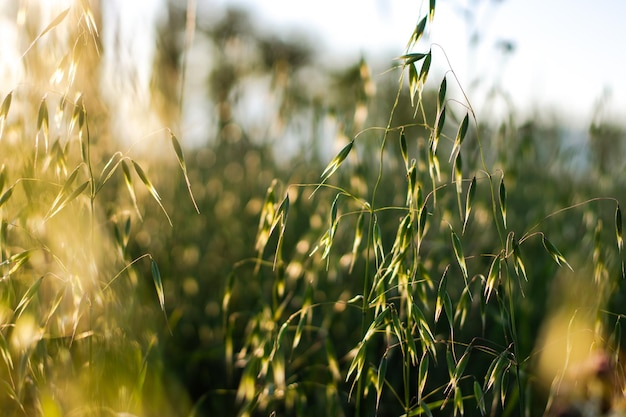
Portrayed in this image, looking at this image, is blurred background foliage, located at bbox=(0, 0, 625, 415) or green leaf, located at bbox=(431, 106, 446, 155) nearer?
green leaf, located at bbox=(431, 106, 446, 155)

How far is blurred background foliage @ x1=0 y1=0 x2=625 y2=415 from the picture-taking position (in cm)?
129

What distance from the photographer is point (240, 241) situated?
2314 mm

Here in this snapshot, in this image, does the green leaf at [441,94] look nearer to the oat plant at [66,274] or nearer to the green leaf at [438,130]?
the green leaf at [438,130]

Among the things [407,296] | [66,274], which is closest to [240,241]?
[66,274]

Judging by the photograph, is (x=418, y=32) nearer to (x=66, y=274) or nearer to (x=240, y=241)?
(x=66, y=274)

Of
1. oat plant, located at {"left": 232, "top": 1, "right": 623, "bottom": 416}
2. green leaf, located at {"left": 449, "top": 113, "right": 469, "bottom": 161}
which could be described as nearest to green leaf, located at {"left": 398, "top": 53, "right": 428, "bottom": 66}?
oat plant, located at {"left": 232, "top": 1, "right": 623, "bottom": 416}

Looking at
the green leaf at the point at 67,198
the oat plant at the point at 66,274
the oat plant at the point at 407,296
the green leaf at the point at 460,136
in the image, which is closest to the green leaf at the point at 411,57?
the oat plant at the point at 407,296

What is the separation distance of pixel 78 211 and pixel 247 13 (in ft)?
34.5

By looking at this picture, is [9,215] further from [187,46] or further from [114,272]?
[187,46]

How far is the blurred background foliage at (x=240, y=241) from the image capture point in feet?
4.22

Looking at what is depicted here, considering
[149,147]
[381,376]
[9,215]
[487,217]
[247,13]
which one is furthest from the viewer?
[247,13]

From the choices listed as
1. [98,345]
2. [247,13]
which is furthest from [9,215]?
[247,13]

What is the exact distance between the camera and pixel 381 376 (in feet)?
3.36

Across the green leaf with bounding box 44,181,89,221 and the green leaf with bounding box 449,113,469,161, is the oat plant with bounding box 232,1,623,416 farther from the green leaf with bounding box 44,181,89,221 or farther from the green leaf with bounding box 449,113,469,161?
the green leaf with bounding box 44,181,89,221
